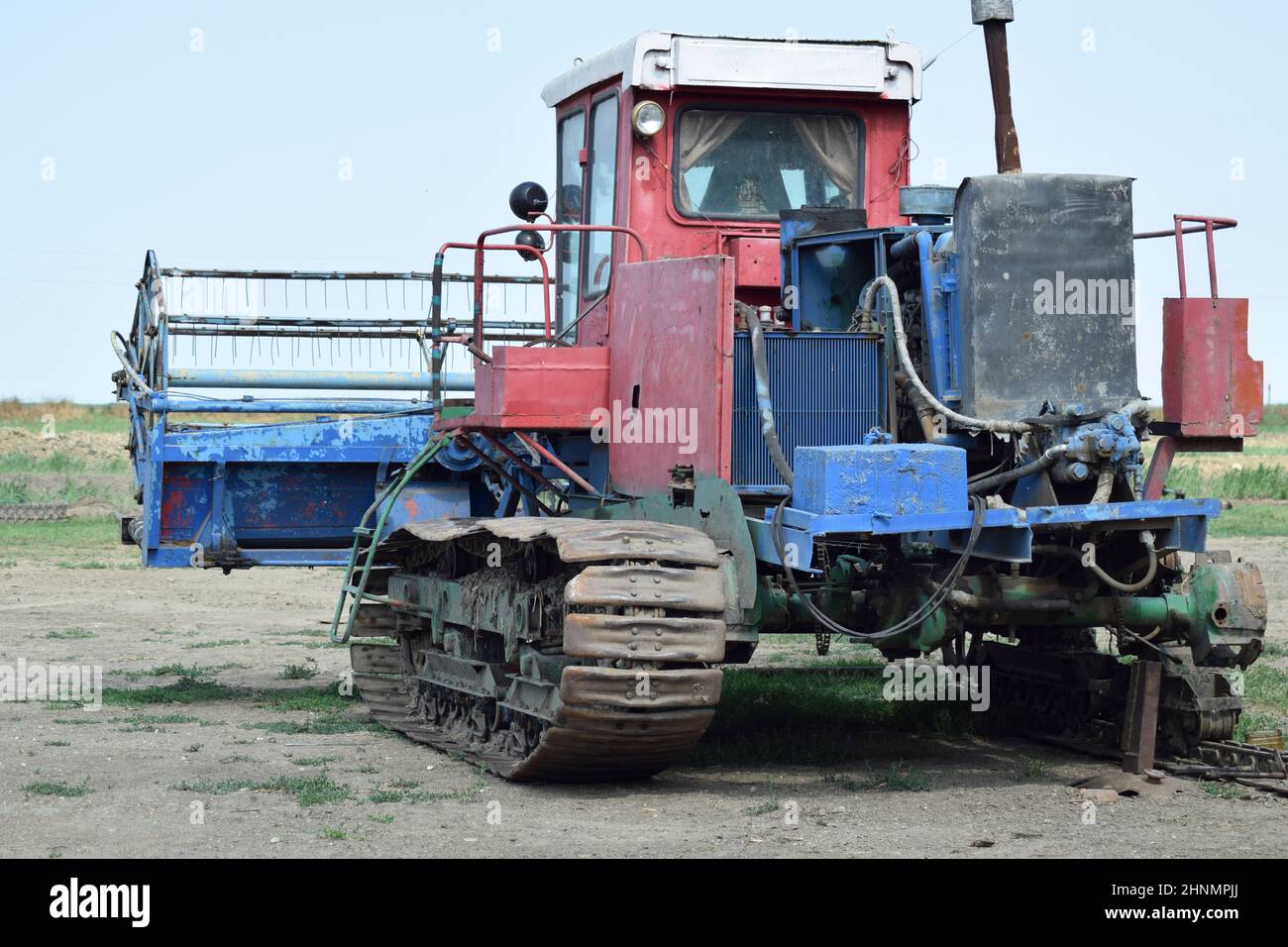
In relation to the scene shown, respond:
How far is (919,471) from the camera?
8.27m

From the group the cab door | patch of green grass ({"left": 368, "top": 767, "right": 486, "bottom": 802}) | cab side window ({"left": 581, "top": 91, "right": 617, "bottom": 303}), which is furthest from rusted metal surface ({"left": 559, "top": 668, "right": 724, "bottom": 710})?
cab side window ({"left": 581, "top": 91, "right": 617, "bottom": 303})

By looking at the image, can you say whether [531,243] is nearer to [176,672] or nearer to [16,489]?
[176,672]

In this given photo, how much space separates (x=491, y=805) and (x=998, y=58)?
445 centimetres

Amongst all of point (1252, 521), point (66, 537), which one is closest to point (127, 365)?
point (66, 537)

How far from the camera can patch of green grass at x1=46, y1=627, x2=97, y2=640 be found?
637 inches

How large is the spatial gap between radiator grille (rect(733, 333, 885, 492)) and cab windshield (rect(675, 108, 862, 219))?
1.34 m

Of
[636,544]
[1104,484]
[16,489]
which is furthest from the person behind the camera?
[16,489]

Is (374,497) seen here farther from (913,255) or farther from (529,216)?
(913,255)

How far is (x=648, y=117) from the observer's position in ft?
33.6

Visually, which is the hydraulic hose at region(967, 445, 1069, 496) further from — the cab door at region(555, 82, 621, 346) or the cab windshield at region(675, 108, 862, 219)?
the cab door at region(555, 82, 621, 346)

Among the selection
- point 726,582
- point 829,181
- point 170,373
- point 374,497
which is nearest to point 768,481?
point 726,582

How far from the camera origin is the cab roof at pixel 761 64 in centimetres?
1030
